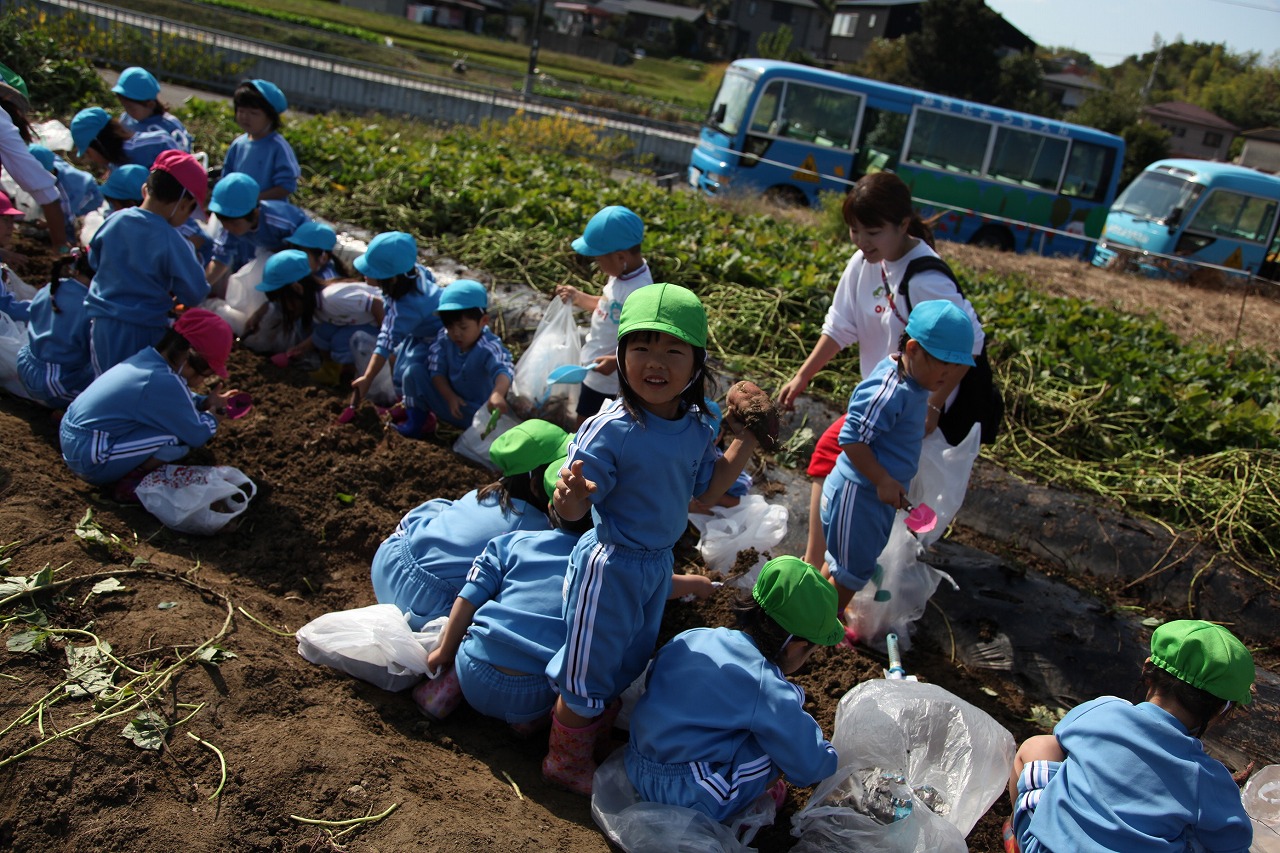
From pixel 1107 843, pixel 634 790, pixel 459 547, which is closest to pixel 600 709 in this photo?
pixel 634 790

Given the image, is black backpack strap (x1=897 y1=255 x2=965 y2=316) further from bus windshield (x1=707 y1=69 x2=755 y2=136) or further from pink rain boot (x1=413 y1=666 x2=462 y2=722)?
bus windshield (x1=707 y1=69 x2=755 y2=136)

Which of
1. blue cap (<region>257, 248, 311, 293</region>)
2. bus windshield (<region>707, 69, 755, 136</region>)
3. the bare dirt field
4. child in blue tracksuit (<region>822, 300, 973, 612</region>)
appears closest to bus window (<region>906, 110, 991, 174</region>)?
bus windshield (<region>707, 69, 755, 136</region>)

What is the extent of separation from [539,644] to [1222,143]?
177 ft

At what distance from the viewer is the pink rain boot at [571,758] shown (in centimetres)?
253

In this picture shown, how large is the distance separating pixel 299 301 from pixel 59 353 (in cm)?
A: 135

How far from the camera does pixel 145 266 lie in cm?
405

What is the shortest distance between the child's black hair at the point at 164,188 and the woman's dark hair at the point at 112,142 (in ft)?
7.85

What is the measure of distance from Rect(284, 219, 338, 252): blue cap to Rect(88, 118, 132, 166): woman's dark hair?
156cm

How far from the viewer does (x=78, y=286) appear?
4.29 metres

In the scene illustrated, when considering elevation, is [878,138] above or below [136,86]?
above

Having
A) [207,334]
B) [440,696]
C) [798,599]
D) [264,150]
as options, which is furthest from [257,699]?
[264,150]

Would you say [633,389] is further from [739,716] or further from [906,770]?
[906,770]

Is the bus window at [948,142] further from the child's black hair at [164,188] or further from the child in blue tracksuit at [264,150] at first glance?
the child's black hair at [164,188]

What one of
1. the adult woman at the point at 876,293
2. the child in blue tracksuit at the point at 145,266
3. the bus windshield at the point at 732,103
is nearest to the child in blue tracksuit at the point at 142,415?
the child in blue tracksuit at the point at 145,266
